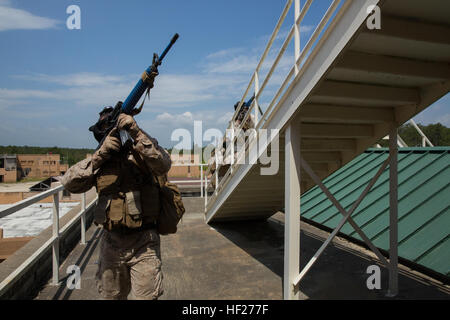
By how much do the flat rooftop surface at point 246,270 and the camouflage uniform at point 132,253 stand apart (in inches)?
47.2

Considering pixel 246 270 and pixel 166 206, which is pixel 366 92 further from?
pixel 246 270

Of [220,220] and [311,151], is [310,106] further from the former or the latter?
[220,220]

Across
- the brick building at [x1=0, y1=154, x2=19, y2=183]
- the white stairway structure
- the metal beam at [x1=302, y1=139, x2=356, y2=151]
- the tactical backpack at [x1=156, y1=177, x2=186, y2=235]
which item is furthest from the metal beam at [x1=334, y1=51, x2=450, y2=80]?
the brick building at [x1=0, y1=154, x2=19, y2=183]

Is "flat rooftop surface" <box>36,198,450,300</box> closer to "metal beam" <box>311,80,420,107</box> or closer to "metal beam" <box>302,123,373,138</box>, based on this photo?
"metal beam" <box>302,123,373,138</box>

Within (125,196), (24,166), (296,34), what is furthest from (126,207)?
(24,166)

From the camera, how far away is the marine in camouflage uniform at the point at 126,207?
8.30 feet

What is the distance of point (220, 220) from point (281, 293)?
364cm

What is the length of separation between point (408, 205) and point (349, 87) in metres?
3.02

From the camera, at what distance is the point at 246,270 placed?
4.58 metres

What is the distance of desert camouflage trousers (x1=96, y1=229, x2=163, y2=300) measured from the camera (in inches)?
99.0

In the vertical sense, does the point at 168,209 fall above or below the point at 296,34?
below

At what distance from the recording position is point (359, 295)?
371cm
